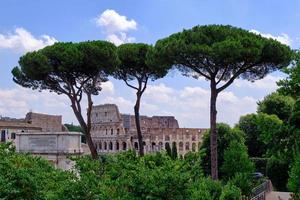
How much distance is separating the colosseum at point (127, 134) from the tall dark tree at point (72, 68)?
2753 centimetres

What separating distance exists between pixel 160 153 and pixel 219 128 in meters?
17.0

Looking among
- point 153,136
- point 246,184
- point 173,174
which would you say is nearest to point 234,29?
point 246,184

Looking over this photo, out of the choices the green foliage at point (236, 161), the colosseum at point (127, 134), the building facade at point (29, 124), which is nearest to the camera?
the green foliage at point (236, 161)

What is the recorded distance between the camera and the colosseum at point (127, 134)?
51.4 metres

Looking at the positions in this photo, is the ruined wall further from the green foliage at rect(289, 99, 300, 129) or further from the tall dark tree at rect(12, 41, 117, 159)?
the green foliage at rect(289, 99, 300, 129)

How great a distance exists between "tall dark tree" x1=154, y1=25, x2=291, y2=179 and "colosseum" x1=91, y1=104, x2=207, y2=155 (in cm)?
3165

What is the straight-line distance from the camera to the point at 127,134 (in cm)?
5222

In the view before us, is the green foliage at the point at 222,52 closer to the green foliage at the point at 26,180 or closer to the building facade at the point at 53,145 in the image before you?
the building facade at the point at 53,145

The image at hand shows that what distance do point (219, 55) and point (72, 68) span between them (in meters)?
7.74

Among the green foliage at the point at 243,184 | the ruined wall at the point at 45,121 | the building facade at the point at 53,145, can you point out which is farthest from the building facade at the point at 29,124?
the green foliage at the point at 243,184

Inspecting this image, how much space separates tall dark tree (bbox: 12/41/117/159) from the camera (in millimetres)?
22125

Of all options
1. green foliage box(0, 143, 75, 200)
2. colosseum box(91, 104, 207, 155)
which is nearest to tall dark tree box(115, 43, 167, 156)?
green foliage box(0, 143, 75, 200)

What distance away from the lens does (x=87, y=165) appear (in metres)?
7.77

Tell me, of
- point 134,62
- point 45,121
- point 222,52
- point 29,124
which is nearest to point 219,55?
point 222,52
